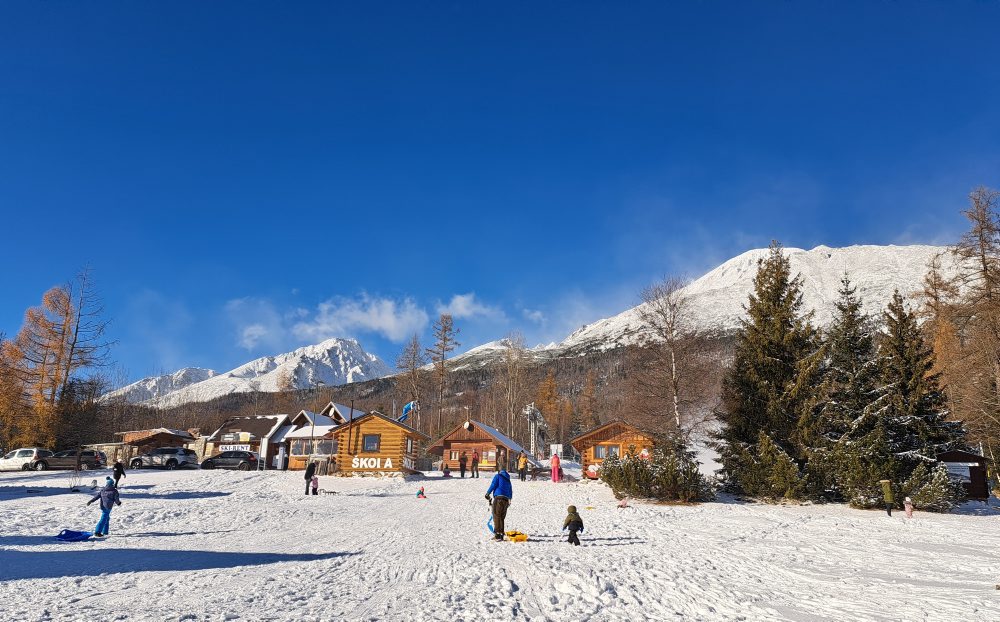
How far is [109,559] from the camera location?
10.8 m

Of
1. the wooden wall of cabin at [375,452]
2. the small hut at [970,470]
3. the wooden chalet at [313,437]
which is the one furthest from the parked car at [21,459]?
the small hut at [970,470]

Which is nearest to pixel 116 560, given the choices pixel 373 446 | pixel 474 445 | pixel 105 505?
pixel 105 505

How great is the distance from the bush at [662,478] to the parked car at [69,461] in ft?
122

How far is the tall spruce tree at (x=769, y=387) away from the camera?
77.9 feet

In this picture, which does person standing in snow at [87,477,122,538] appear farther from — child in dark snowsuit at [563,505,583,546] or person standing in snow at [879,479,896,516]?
person standing in snow at [879,479,896,516]

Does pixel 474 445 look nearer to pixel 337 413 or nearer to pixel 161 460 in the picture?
pixel 337 413

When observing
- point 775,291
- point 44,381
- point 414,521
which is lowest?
point 414,521

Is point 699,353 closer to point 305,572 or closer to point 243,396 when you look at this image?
point 305,572

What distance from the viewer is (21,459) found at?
123ft

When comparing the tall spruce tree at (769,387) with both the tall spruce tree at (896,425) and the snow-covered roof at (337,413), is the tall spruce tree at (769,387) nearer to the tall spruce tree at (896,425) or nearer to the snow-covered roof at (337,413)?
the tall spruce tree at (896,425)

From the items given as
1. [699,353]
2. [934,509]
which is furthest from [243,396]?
[934,509]

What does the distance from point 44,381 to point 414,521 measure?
41.6 meters

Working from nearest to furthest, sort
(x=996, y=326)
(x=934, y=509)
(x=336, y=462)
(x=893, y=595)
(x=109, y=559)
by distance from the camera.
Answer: (x=893, y=595)
(x=109, y=559)
(x=934, y=509)
(x=996, y=326)
(x=336, y=462)

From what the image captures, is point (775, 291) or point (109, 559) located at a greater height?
point (775, 291)
